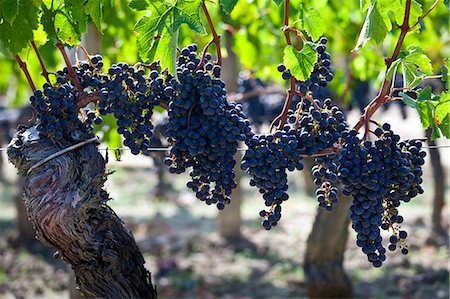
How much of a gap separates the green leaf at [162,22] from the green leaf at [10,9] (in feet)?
1.42

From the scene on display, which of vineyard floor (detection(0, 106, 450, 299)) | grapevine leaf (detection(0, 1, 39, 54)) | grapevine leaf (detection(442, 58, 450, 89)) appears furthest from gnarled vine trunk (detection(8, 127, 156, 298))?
vineyard floor (detection(0, 106, 450, 299))

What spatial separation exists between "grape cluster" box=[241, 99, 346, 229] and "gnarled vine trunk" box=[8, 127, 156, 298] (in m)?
0.57

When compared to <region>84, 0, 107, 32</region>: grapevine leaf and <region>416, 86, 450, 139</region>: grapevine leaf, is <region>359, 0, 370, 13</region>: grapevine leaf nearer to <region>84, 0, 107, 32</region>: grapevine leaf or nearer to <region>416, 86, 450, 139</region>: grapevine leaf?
<region>416, 86, 450, 139</region>: grapevine leaf

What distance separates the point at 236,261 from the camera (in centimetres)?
719

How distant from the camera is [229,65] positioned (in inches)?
282

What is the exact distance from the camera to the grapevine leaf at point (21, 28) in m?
2.47

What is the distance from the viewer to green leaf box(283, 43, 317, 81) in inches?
92.4

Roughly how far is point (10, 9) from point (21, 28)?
0.10 metres

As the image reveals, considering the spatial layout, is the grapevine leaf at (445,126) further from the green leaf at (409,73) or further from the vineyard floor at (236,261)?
the vineyard floor at (236,261)

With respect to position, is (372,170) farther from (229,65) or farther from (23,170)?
(229,65)

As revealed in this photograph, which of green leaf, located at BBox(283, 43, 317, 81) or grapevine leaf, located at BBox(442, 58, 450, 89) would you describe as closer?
green leaf, located at BBox(283, 43, 317, 81)

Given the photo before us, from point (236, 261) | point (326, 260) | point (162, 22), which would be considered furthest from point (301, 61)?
point (236, 261)

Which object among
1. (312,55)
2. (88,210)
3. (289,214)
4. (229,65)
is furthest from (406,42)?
(289,214)

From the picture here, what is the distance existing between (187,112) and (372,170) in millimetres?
634
